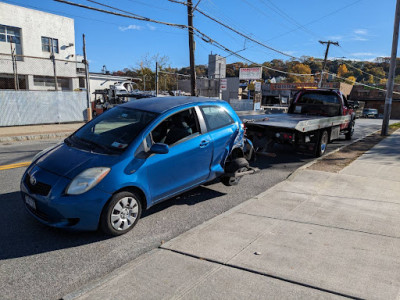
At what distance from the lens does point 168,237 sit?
13.4 feet

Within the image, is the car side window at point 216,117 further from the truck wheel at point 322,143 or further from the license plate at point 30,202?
the truck wheel at point 322,143

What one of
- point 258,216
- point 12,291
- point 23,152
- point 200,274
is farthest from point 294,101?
point 12,291

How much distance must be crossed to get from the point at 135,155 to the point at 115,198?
2.03 feet

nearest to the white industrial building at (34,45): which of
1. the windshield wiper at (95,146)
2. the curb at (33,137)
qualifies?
the curb at (33,137)

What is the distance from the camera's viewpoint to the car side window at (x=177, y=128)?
4777mm

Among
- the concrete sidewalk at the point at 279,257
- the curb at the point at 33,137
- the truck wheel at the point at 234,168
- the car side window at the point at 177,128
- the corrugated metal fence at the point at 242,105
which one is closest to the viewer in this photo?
the concrete sidewalk at the point at 279,257

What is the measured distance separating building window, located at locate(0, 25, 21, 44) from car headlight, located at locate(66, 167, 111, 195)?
29.6 m

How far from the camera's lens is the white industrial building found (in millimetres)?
26859

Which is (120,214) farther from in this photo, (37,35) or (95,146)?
(37,35)

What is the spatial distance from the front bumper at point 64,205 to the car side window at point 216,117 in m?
2.22

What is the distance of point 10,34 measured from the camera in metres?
27.5

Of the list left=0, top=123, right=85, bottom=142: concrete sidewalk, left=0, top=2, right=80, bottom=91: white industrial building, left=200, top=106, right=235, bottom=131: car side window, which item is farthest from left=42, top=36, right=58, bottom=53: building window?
left=200, top=106, right=235, bottom=131: car side window

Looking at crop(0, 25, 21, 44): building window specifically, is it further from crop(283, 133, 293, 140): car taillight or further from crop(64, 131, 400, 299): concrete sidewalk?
crop(64, 131, 400, 299): concrete sidewalk

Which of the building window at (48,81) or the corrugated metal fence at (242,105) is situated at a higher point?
the building window at (48,81)
